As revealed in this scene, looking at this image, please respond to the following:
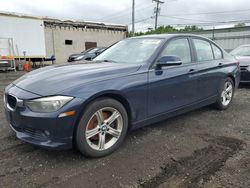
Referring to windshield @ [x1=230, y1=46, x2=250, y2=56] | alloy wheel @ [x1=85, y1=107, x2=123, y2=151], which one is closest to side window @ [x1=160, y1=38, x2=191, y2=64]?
alloy wheel @ [x1=85, y1=107, x2=123, y2=151]

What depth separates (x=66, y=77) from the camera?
285cm

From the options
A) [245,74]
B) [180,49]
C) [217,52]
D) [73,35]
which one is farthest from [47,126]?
[73,35]

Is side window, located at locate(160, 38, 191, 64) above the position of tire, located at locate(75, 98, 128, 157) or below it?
above

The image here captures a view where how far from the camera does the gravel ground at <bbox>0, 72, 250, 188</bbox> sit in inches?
97.9

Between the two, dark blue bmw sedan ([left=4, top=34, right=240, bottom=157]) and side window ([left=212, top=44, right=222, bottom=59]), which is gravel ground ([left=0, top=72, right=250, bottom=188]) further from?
side window ([left=212, top=44, right=222, bottom=59])

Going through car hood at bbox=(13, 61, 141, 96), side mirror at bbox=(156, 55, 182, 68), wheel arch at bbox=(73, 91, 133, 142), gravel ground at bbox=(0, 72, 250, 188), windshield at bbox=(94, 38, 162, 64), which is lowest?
gravel ground at bbox=(0, 72, 250, 188)

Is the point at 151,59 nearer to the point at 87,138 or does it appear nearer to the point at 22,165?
the point at 87,138

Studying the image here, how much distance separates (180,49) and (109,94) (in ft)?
5.81

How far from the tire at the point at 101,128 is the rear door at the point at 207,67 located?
74.6 inches

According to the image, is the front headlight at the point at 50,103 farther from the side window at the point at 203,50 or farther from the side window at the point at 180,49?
the side window at the point at 203,50

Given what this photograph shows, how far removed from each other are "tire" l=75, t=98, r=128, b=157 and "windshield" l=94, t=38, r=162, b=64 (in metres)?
0.89

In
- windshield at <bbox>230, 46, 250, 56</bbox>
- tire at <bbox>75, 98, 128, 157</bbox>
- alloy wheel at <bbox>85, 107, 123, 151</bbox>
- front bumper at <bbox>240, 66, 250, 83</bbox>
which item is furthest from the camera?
windshield at <bbox>230, 46, 250, 56</bbox>

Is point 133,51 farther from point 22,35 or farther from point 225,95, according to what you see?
point 22,35

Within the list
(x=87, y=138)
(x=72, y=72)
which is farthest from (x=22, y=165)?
(x=72, y=72)
